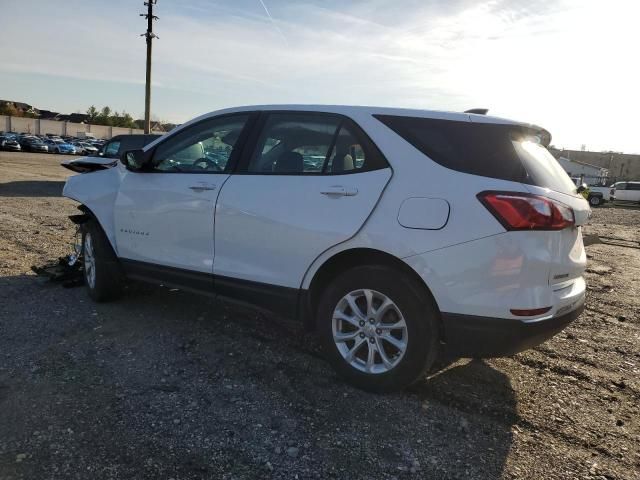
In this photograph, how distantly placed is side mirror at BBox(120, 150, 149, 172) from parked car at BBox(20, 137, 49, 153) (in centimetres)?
4627

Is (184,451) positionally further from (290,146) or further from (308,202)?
(290,146)

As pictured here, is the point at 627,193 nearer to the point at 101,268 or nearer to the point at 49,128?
the point at 101,268

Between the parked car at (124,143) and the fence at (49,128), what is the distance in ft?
160

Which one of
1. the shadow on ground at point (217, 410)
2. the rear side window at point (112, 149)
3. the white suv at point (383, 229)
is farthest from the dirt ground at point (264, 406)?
the rear side window at point (112, 149)

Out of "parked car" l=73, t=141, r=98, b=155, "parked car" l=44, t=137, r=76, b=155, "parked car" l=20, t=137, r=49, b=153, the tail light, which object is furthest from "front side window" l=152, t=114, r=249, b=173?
"parked car" l=44, t=137, r=76, b=155

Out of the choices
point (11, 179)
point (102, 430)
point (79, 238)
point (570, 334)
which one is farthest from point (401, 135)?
point (11, 179)

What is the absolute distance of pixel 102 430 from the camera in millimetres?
2779

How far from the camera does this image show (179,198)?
405 centimetres

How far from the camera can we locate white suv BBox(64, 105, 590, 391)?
9.27 ft

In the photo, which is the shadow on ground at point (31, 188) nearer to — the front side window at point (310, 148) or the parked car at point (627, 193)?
the front side window at point (310, 148)

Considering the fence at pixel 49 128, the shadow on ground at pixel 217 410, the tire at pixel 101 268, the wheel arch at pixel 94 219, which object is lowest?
the shadow on ground at pixel 217 410

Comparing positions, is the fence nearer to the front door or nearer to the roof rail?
the front door

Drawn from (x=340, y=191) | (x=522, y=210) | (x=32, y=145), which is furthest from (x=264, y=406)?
(x=32, y=145)

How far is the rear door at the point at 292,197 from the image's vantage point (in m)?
3.22
